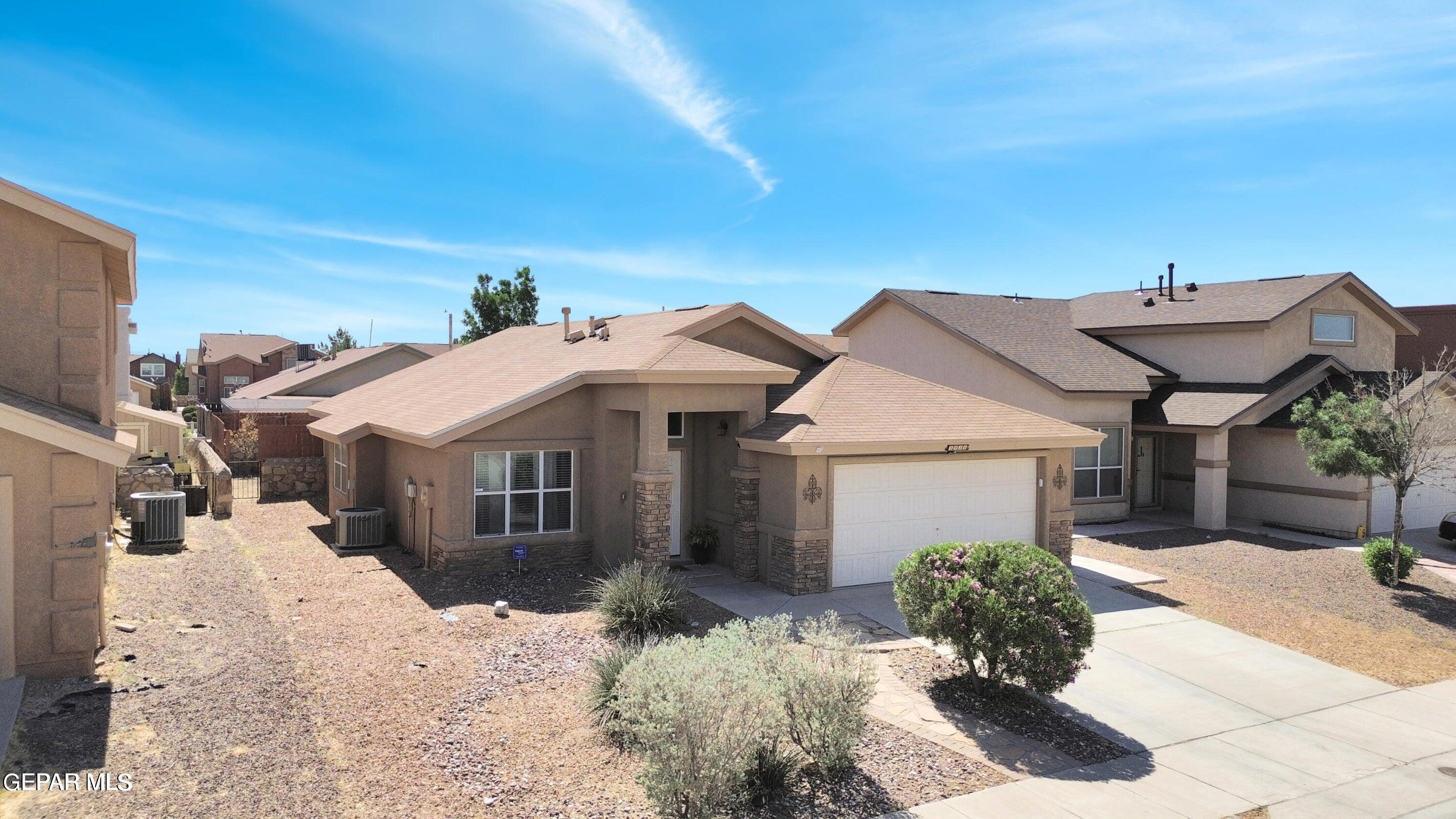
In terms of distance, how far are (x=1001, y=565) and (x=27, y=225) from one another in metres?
11.4

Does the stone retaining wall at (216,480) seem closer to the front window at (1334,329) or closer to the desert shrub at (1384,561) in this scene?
the desert shrub at (1384,561)

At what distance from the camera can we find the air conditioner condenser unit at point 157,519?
52.0ft

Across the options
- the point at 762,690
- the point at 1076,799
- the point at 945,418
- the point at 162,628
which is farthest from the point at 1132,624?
the point at 162,628

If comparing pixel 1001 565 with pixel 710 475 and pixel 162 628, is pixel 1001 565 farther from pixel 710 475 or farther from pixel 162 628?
pixel 162 628

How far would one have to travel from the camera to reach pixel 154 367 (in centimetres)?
8519

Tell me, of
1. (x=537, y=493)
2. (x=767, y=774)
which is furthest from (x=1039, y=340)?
(x=767, y=774)

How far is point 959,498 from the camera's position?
15.8 m

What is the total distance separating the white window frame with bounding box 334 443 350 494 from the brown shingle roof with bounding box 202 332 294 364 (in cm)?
4951

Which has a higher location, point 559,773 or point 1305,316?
point 1305,316

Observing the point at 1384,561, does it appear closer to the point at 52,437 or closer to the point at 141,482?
the point at 52,437

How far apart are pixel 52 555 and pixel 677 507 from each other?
947 cm

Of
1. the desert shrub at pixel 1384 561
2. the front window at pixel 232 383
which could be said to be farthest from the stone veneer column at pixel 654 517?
the front window at pixel 232 383

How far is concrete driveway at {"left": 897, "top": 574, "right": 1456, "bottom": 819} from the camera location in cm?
779

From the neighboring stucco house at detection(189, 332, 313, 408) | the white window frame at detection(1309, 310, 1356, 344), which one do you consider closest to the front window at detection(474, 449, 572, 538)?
the white window frame at detection(1309, 310, 1356, 344)
